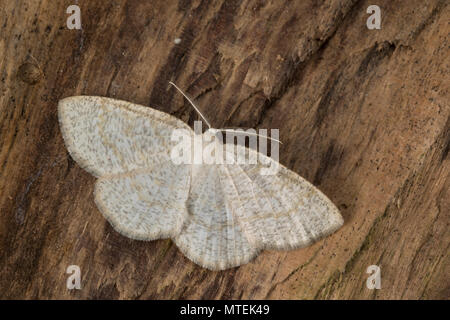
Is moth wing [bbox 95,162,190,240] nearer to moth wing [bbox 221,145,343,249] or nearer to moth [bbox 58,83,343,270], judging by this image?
moth [bbox 58,83,343,270]

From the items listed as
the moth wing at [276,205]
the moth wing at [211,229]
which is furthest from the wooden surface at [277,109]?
the moth wing at [276,205]

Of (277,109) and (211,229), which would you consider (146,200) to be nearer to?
(211,229)

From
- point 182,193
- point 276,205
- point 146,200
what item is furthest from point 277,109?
point 146,200

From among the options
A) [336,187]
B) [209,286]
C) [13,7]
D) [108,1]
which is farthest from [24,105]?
[336,187]

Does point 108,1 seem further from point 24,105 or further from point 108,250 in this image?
point 108,250

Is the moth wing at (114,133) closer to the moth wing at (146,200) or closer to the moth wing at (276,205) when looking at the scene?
the moth wing at (146,200)

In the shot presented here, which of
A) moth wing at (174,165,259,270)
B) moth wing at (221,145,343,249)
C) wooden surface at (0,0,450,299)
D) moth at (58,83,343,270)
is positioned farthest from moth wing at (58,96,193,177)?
moth wing at (221,145,343,249)
